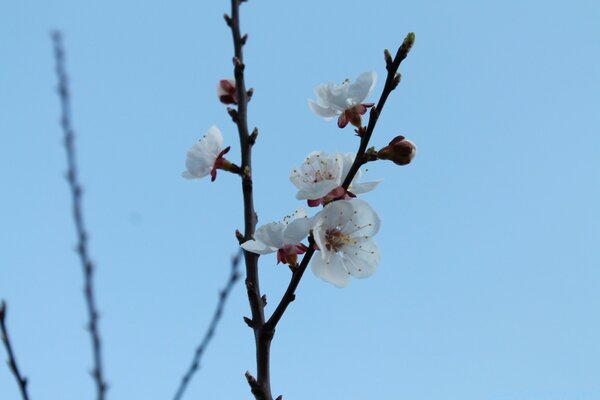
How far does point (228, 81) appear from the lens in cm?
224

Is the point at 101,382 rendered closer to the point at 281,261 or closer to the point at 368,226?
the point at 281,261

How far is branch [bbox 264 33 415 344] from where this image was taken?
5.19ft

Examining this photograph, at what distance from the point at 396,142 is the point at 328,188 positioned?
0.26 metres

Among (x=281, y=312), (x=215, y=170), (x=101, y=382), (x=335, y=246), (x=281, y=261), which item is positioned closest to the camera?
(x=101, y=382)

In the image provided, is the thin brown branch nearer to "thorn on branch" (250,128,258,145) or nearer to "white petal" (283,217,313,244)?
"white petal" (283,217,313,244)

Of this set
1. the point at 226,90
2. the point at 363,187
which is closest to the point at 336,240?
the point at 363,187

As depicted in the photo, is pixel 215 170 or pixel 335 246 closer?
pixel 335 246

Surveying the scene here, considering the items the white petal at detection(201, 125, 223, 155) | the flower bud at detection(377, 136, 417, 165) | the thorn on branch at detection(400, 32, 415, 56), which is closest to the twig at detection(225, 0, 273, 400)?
the white petal at detection(201, 125, 223, 155)

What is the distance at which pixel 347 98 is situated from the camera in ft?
6.38

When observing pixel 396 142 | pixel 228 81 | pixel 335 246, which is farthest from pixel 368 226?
pixel 228 81

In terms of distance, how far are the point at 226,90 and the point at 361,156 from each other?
0.71m

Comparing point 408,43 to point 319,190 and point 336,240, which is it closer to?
point 319,190

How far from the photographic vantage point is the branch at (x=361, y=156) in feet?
5.19

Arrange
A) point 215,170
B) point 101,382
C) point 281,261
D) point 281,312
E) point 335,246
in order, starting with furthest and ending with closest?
point 215,170
point 335,246
point 281,261
point 281,312
point 101,382
